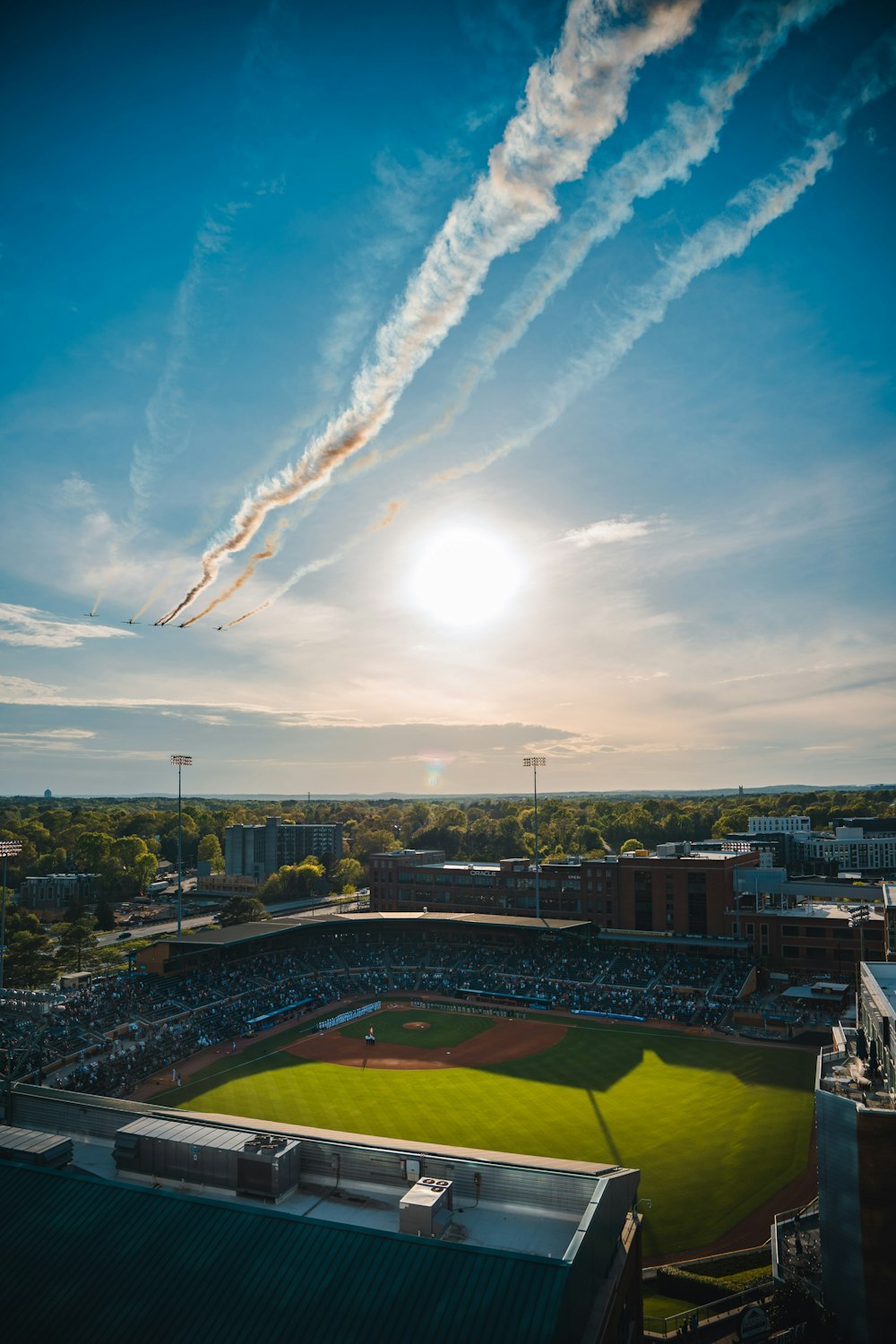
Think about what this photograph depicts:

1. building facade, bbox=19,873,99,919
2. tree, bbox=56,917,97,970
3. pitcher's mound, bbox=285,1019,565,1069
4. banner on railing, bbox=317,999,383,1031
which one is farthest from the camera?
building facade, bbox=19,873,99,919

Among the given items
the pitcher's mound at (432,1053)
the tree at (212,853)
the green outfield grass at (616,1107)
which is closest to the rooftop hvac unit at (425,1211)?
the green outfield grass at (616,1107)

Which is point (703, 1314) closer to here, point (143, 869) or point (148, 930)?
point (148, 930)

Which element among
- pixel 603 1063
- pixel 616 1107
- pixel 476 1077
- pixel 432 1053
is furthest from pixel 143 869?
pixel 616 1107

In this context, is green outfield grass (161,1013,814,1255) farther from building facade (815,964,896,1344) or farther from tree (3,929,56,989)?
tree (3,929,56,989)

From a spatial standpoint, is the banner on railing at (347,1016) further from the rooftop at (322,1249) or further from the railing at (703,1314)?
the rooftop at (322,1249)

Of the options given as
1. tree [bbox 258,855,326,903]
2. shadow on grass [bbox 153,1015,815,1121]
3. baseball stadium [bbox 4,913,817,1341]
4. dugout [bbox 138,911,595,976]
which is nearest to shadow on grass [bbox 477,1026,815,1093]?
shadow on grass [bbox 153,1015,815,1121]

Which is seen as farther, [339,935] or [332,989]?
[339,935]
